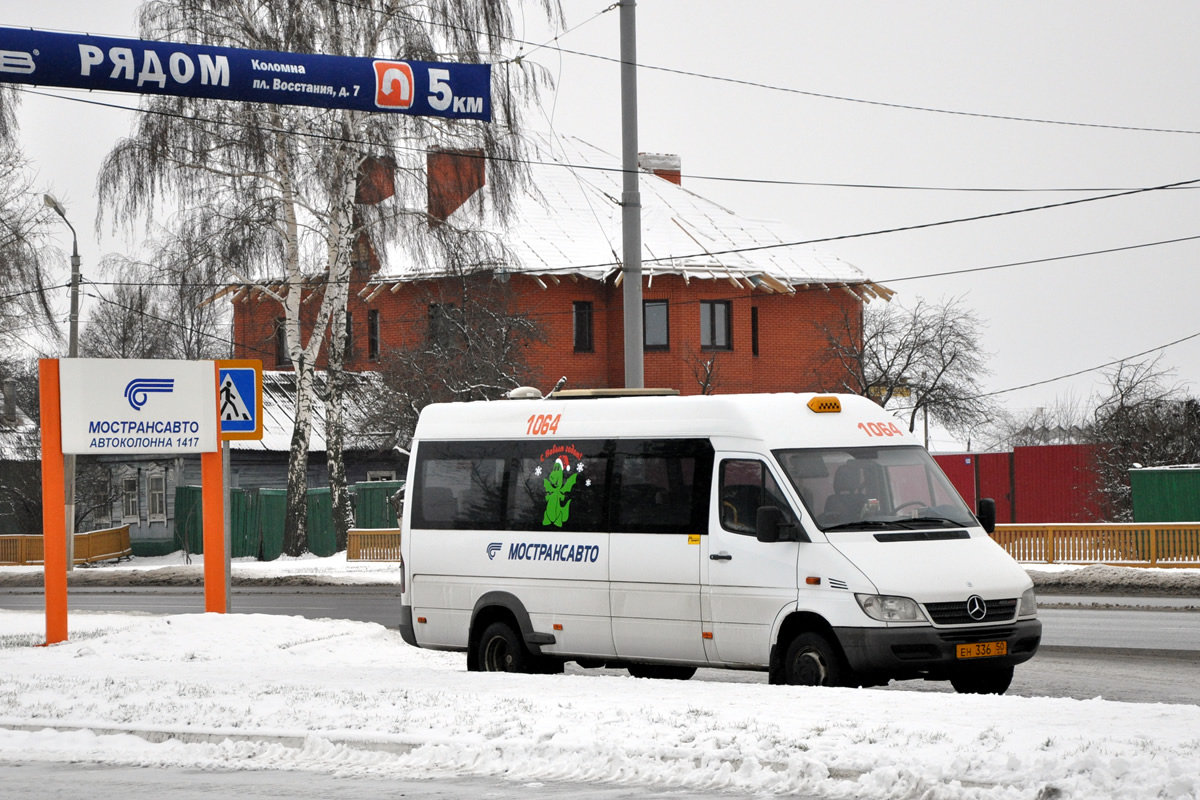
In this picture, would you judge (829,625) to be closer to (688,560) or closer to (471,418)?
(688,560)

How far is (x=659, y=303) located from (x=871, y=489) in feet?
115

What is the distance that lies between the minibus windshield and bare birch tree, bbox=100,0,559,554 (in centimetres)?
2212

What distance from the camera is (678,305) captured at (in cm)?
4638

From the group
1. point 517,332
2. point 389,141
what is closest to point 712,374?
point 517,332

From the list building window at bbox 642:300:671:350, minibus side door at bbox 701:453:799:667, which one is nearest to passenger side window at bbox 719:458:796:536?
minibus side door at bbox 701:453:799:667

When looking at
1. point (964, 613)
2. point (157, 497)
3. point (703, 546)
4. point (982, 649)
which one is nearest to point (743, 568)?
point (703, 546)

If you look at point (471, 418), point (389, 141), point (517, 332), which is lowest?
point (471, 418)

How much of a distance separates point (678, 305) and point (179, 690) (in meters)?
35.8

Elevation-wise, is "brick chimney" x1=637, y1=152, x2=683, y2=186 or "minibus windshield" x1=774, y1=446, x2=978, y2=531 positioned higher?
"brick chimney" x1=637, y1=152, x2=683, y2=186

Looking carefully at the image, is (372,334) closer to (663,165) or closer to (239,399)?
(663,165)

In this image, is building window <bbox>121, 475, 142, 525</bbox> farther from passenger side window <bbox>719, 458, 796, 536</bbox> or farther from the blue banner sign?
passenger side window <bbox>719, 458, 796, 536</bbox>

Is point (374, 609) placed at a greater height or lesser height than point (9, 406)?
lesser

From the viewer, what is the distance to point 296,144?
32438mm

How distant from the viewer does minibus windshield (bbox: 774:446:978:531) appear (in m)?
11.5
